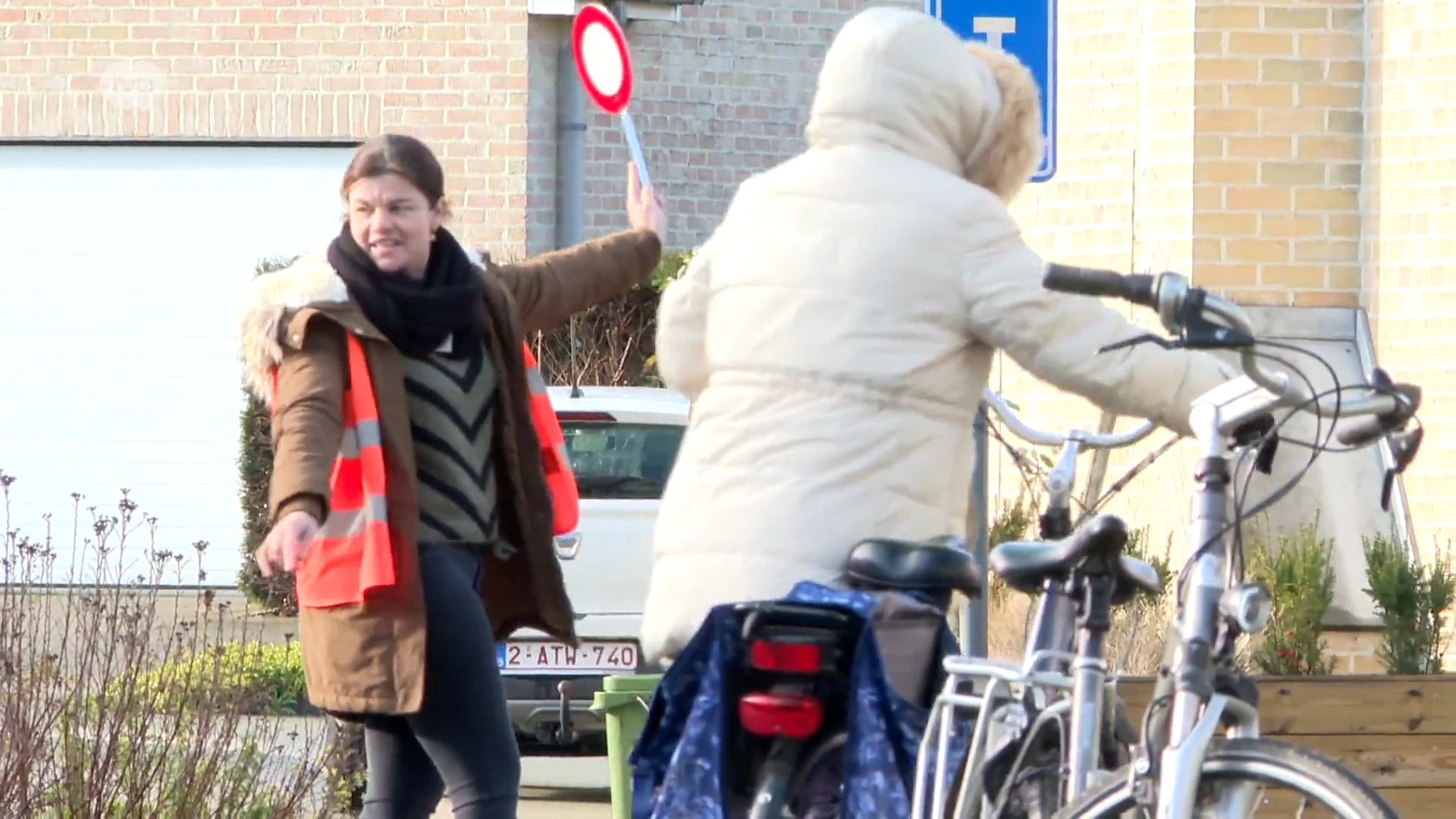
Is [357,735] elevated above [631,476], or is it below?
below

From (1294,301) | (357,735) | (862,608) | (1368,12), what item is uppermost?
(1368,12)

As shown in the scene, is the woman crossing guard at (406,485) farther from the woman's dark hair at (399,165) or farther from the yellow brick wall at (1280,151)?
the yellow brick wall at (1280,151)

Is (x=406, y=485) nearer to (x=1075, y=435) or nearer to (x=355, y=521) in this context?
(x=355, y=521)

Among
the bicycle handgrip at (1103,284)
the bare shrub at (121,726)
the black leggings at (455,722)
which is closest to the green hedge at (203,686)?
the bare shrub at (121,726)

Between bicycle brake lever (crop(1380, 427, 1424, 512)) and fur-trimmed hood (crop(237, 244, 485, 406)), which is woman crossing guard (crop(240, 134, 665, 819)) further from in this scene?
bicycle brake lever (crop(1380, 427, 1424, 512))

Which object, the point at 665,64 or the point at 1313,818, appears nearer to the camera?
the point at 1313,818

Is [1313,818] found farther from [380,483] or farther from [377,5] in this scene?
[377,5]

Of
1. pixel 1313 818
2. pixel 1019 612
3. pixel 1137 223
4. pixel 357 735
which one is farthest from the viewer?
pixel 1137 223

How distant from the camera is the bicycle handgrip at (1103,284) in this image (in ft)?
12.9

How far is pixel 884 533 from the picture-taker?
4.72 m

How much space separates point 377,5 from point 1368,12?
9.14 meters

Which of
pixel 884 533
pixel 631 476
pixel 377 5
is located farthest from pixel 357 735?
pixel 377 5

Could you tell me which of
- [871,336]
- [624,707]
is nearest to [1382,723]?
[624,707]

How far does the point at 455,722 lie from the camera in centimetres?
547
